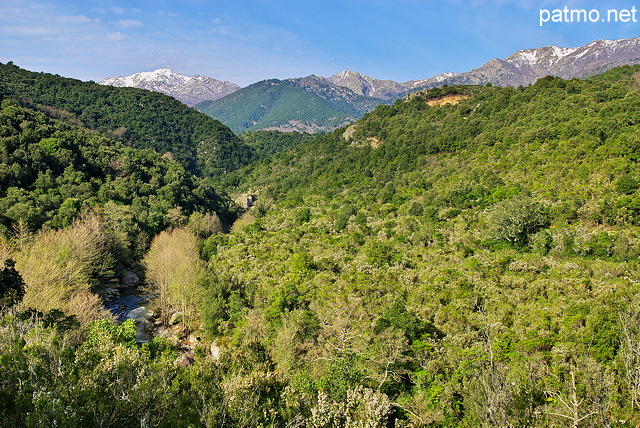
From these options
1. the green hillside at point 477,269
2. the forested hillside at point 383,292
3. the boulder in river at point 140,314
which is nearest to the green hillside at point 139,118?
the forested hillside at point 383,292

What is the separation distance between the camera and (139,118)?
4500 inches

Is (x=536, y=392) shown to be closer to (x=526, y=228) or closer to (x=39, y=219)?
(x=526, y=228)

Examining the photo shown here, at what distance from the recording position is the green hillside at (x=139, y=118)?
99.9 m

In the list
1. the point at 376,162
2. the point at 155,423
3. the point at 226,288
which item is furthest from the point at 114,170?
the point at 155,423

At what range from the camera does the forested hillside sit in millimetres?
10586

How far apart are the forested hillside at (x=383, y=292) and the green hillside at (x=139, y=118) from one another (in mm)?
49104

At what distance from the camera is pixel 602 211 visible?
94.9ft

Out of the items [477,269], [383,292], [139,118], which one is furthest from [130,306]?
[139,118]

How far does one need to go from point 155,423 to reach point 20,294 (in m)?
16.0

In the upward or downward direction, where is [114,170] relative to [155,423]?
upward

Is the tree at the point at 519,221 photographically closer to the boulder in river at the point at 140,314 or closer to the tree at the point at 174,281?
the tree at the point at 174,281

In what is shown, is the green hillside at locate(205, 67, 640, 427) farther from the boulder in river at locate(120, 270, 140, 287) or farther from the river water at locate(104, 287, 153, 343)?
the boulder in river at locate(120, 270, 140, 287)

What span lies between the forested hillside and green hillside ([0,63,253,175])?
49104 millimetres

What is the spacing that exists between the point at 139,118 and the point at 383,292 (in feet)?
380
